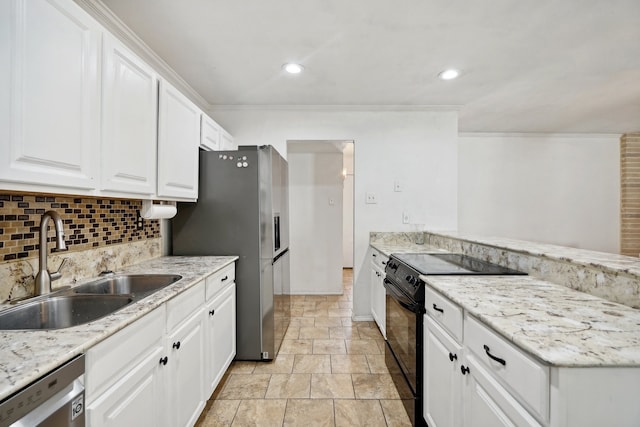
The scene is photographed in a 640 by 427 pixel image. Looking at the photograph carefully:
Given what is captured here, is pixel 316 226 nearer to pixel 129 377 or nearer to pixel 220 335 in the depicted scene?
pixel 220 335

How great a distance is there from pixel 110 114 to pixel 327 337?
98.7 inches

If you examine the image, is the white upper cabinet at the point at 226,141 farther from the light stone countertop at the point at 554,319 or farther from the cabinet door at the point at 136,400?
the light stone countertop at the point at 554,319

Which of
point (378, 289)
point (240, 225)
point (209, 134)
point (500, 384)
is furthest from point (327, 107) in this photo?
point (500, 384)

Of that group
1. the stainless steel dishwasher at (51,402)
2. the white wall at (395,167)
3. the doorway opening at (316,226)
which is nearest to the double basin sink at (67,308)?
the stainless steel dishwasher at (51,402)

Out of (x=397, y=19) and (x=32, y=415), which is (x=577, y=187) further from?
(x=32, y=415)

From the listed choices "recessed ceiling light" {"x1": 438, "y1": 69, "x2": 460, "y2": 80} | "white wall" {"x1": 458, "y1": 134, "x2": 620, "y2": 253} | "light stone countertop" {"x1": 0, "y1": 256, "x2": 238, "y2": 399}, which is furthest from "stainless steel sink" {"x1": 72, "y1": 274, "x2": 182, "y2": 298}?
"white wall" {"x1": 458, "y1": 134, "x2": 620, "y2": 253}

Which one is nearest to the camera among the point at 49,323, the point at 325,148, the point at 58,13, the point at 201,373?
the point at 58,13

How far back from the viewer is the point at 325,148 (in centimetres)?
415

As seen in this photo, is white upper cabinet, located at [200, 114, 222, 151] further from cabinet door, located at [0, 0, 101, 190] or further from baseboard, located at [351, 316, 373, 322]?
baseboard, located at [351, 316, 373, 322]

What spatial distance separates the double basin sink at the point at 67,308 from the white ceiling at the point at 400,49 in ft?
5.21

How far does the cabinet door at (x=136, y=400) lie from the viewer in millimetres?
908

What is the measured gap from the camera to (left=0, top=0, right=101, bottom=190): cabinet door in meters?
0.90

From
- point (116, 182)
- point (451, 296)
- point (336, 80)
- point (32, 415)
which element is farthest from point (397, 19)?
point (32, 415)

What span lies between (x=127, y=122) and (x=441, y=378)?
1968mm
